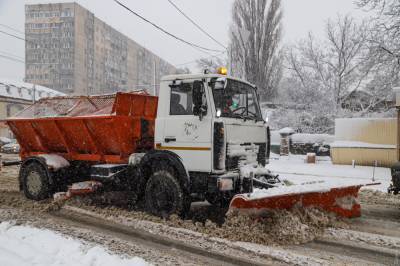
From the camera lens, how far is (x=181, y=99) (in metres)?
6.51

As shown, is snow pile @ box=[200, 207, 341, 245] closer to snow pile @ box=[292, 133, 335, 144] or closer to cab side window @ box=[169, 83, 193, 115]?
cab side window @ box=[169, 83, 193, 115]

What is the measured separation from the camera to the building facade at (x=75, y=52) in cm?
6481

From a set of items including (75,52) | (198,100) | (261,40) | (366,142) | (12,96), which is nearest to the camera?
(198,100)

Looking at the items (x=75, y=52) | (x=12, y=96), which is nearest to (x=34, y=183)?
(x=12, y=96)

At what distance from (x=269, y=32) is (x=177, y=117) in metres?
24.7

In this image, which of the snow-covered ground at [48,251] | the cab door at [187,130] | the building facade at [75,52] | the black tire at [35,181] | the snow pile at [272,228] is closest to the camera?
the snow-covered ground at [48,251]

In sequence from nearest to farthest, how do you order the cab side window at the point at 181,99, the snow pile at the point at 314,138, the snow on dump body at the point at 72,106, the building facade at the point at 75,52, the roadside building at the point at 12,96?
1. the cab side window at the point at 181,99
2. the snow on dump body at the point at 72,106
3. the snow pile at the point at 314,138
4. the roadside building at the point at 12,96
5. the building facade at the point at 75,52


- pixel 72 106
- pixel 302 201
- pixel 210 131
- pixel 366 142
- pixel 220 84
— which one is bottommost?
pixel 302 201

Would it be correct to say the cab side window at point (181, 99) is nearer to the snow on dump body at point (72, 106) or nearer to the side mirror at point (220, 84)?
the side mirror at point (220, 84)

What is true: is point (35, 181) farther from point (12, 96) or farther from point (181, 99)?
point (12, 96)

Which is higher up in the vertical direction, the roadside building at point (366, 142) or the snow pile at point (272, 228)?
the roadside building at point (366, 142)

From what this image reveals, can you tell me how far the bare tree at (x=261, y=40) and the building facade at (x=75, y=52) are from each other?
3482 centimetres

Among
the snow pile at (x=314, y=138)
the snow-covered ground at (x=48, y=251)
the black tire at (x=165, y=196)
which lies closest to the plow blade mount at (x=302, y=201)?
the black tire at (x=165, y=196)

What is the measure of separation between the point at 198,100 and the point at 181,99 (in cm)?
61
